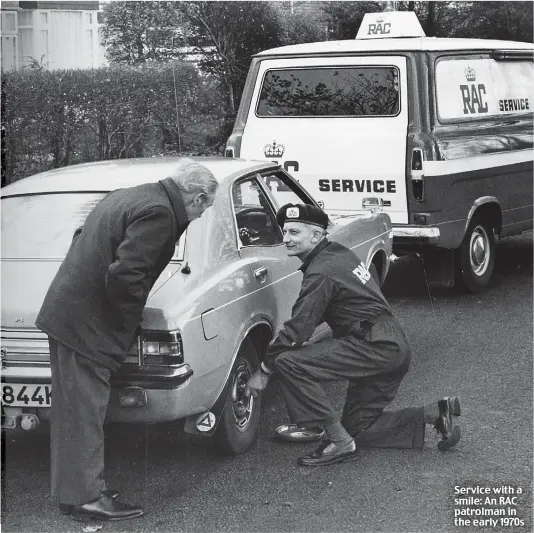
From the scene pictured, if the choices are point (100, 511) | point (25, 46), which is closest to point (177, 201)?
point (100, 511)

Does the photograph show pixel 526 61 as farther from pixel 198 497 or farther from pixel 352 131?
pixel 198 497

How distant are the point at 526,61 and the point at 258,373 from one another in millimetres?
6346

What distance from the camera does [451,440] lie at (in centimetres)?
530

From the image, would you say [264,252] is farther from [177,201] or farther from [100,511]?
[100,511]

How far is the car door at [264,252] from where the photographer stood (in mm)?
5469

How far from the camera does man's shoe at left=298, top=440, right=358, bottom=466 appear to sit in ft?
16.9

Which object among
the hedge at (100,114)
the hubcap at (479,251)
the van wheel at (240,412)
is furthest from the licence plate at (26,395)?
the hedge at (100,114)

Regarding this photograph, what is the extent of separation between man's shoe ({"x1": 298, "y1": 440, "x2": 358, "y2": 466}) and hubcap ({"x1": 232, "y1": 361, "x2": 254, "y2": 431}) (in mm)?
381

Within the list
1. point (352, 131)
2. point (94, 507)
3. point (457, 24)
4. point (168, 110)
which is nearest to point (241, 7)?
point (168, 110)

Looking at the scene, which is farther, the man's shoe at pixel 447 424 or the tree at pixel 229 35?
the tree at pixel 229 35

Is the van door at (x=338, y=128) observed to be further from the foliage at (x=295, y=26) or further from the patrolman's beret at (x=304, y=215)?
the foliage at (x=295, y=26)

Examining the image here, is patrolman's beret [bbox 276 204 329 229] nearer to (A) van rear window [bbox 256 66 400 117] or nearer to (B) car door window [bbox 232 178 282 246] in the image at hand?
(B) car door window [bbox 232 178 282 246]

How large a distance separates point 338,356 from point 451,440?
0.78 meters

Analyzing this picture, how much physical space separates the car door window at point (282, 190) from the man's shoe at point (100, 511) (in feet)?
7.97
